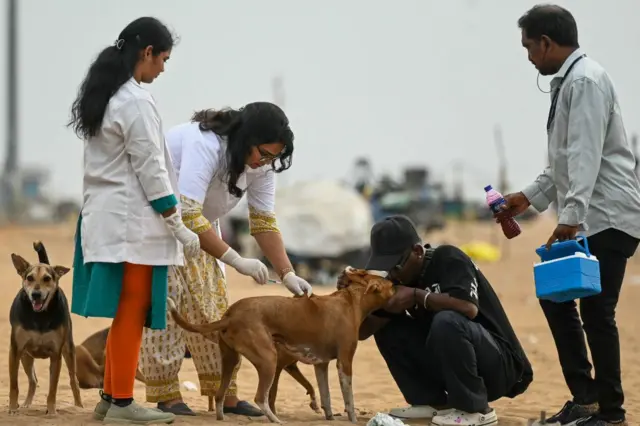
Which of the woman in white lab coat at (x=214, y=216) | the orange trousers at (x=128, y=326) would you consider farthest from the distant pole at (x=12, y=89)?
the orange trousers at (x=128, y=326)

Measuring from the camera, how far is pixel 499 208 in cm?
682

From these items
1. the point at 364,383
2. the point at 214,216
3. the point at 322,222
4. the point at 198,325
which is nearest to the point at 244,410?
the point at 198,325

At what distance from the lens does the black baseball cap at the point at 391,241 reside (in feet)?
21.5

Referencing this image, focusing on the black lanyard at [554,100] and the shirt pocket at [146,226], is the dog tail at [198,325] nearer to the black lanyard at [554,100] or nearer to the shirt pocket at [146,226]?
the shirt pocket at [146,226]

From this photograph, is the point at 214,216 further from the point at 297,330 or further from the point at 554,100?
the point at 554,100

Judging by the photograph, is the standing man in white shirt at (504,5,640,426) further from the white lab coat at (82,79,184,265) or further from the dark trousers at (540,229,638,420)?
the white lab coat at (82,79,184,265)

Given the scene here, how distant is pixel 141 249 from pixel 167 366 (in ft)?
3.53

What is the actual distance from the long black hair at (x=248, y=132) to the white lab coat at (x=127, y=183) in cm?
58

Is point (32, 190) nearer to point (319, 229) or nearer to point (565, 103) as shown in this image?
point (319, 229)

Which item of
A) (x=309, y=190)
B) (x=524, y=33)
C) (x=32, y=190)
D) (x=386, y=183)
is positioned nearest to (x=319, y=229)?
(x=309, y=190)

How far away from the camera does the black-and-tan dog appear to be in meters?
6.75

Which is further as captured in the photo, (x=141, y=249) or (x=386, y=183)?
(x=386, y=183)

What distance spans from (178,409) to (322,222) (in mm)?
14847

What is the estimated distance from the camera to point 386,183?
3434cm
